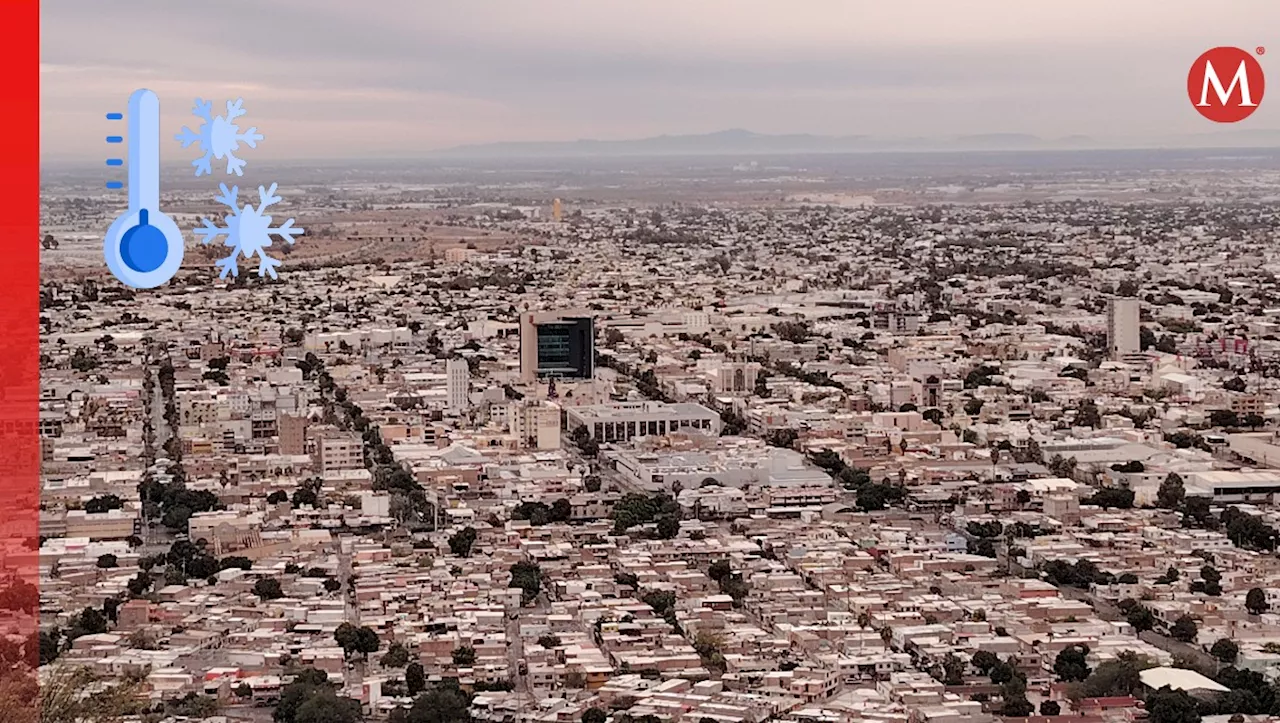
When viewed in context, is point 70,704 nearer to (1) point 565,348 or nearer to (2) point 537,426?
(2) point 537,426

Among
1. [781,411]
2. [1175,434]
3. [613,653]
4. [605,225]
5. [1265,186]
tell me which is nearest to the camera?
[613,653]

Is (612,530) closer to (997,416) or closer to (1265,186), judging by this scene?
(997,416)

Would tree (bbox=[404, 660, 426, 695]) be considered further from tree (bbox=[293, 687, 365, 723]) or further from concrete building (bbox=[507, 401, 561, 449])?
concrete building (bbox=[507, 401, 561, 449])

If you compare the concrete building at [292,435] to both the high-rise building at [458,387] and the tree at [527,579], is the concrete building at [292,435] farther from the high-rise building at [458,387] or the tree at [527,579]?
the tree at [527,579]

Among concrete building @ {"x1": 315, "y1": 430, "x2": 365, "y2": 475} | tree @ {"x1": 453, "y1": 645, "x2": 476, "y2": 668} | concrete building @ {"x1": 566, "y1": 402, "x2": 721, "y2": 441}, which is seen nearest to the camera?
tree @ {"x1": 453, "y1": 645, "x2": 476, "y2": 668}

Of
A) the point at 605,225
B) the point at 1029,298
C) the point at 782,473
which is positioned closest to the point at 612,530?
the point at 782,473

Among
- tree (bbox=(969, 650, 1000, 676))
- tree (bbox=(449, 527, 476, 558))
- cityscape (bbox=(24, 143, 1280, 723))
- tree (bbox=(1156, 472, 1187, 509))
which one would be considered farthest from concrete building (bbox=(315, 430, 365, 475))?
tree (bbox=(969, 650, 1000, 676))

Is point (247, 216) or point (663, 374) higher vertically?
point (247, 216)
